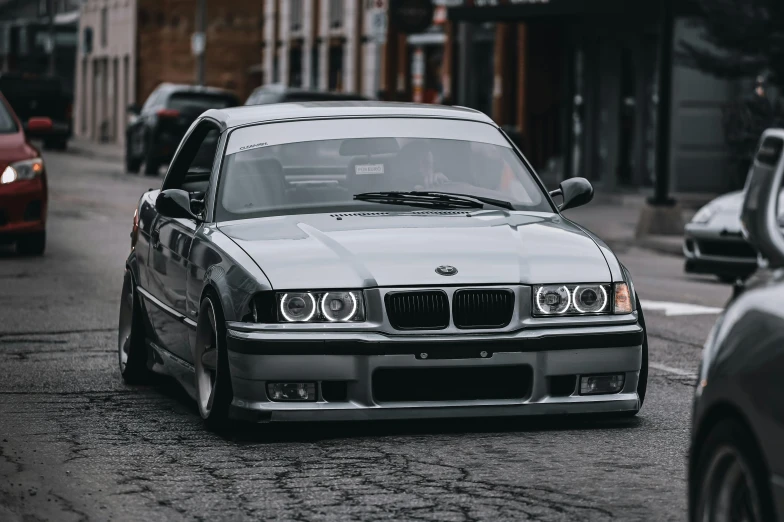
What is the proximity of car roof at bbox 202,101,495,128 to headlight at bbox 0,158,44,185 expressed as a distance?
26.2 feet

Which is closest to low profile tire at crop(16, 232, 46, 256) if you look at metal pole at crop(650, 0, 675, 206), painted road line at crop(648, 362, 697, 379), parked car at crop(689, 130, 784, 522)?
metal pole at crop(650, 0, 675, 206)

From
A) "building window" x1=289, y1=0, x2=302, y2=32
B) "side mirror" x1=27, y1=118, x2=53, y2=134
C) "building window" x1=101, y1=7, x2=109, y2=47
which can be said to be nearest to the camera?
"side mirror" x1=27, y1=118, x2=53, y2=134

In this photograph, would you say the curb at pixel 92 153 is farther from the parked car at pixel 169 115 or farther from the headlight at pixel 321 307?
the headlight at pixel 321 307

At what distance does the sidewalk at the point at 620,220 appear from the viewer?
2214 cm

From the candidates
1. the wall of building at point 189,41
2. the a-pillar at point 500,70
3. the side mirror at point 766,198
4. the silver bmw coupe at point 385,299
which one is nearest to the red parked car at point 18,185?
the silver bmw coupe at point 385,299

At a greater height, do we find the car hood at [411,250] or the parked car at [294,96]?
the car hood at [411,250]

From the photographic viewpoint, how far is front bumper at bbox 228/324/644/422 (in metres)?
7.36

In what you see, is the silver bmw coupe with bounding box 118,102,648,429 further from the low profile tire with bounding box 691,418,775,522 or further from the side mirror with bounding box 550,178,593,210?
the low profile tire with bounding box 691,418,775,522

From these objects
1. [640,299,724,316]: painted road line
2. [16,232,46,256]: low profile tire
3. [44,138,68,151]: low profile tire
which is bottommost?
[44,138,68,151]: low profile tire

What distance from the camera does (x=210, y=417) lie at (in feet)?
25.5

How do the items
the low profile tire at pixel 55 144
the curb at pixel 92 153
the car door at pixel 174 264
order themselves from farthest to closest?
1. the low profile tire at pixel 55 144
2. the curb at pixel 92 153
3. the car door at pixel 174 264

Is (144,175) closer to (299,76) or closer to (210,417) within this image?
(299,76)

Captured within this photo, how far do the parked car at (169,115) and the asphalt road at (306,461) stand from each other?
25.5m

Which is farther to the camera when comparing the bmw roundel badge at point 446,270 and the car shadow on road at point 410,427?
the car shadow on road at point 410,427
